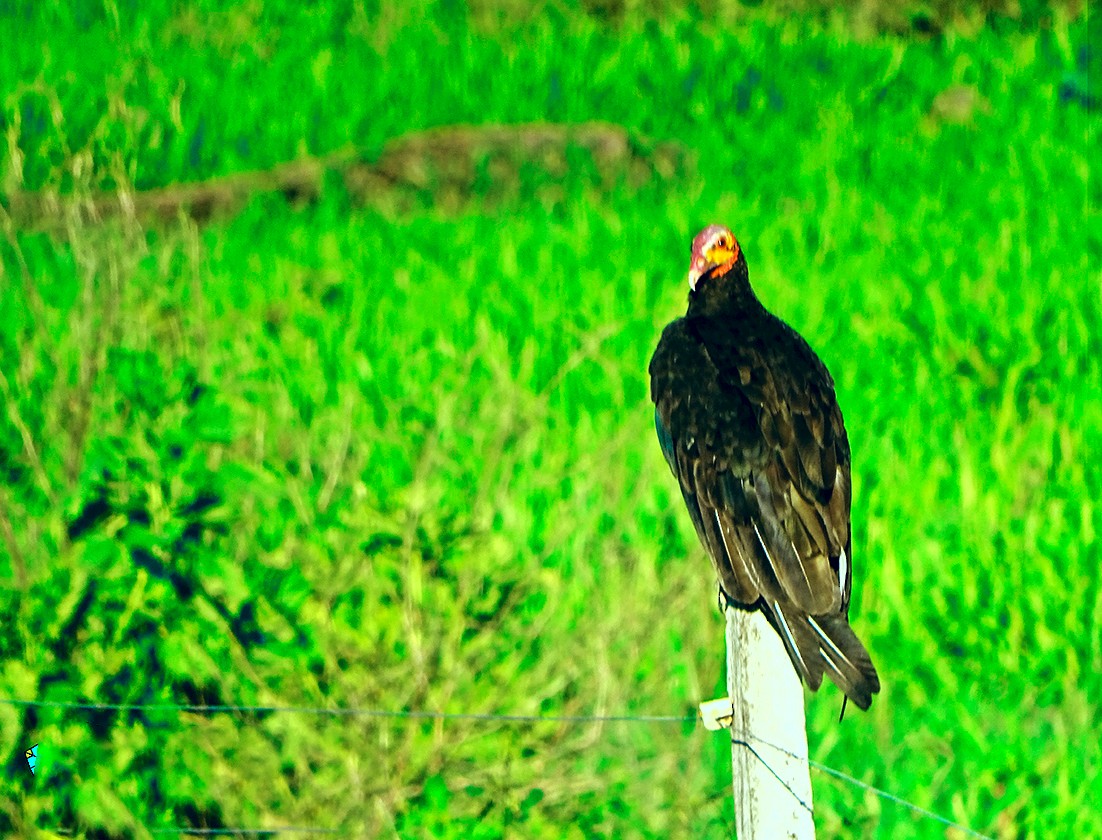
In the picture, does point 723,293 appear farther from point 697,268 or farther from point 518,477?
point 518,477

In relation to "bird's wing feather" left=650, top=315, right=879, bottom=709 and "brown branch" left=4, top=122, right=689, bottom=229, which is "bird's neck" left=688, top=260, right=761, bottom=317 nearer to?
"bird's wing feather" left=650, top=315, right=879, bottom=709

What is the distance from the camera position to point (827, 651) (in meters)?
2.67

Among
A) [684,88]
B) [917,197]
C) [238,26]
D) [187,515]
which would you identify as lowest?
[187,515]

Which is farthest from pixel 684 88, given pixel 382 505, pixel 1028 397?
pixel 382 505

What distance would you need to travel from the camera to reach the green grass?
3547 millimetres

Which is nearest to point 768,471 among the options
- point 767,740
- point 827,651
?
point 827,651

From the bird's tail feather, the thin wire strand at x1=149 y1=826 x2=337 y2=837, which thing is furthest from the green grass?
the bird's tail feather

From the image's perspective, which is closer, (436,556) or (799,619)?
(799,619)

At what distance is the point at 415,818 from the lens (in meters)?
3.72

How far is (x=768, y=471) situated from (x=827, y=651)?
615 millimetres

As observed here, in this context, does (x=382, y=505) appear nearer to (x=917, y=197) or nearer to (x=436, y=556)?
(x=436, y=556)

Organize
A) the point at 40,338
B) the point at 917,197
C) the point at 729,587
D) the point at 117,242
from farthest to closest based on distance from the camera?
1. the point at 917,197
2. the point at 40,338
3. the point at 117,242
4. the point at 729,587

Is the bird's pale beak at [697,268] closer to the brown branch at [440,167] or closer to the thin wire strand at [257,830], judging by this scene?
the thin wire strand at [257,830]

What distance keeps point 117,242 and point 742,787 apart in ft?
8.74
